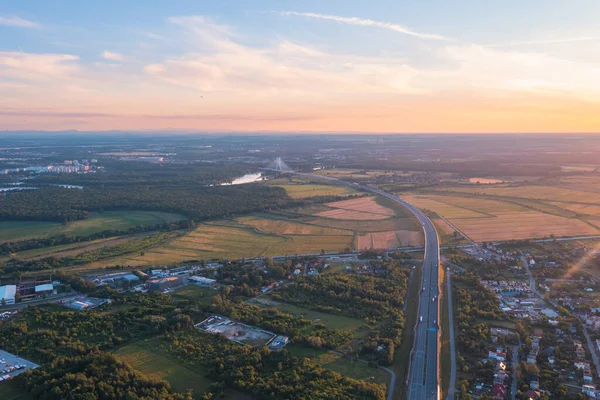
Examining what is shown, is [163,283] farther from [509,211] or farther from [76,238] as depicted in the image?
[509,211]

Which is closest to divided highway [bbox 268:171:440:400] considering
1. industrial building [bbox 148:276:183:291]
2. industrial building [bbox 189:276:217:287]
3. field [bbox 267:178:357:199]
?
industrial building [bbox 189:276:217:287]

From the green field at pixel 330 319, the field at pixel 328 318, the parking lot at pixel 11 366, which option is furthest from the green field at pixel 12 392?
the green field at pixel 330 319

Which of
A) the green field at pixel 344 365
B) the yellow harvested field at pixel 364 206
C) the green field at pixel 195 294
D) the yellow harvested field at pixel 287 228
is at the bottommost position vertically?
the green field at pixel 344 365

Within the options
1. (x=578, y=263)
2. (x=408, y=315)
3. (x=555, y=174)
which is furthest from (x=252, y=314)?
(x=555, y=174)

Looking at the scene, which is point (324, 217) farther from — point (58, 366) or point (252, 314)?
point (58, 366)

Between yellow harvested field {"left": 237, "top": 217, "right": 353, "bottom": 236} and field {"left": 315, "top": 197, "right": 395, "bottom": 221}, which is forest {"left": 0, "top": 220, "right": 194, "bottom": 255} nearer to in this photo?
yellow harvested field {"left": 237, "top": 217, "right": 353, "bottom": 236}

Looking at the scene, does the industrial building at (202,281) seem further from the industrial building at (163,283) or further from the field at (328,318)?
the field at (328,318)
